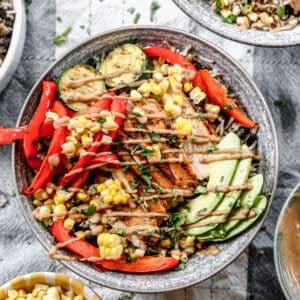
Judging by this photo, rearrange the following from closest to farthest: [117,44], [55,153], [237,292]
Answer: [55,153] → [117,44] → [237,292]

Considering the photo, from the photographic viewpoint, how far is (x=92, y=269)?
6.89 feet

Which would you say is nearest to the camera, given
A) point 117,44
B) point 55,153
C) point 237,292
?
point 55,153

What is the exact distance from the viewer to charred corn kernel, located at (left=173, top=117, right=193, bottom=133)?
2051mm

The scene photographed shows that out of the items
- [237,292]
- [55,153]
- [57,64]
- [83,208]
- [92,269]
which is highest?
[57,64]

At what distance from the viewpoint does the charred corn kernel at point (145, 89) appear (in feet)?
6.79

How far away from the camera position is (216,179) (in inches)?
81.1

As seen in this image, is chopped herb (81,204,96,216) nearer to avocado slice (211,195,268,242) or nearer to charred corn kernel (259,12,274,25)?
avocado slice (211,195,268,242)

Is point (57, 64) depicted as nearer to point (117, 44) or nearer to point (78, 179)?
point (117, 44)

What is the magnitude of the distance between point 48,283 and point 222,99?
Result: 2.56 feet

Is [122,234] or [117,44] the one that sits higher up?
[117,44]

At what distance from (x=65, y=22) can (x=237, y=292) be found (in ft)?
3.42

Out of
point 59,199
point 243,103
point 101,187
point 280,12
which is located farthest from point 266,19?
point 59,199

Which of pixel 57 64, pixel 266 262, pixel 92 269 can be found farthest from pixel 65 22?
pixel 266 262

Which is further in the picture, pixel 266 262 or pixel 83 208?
pixel 266 262
